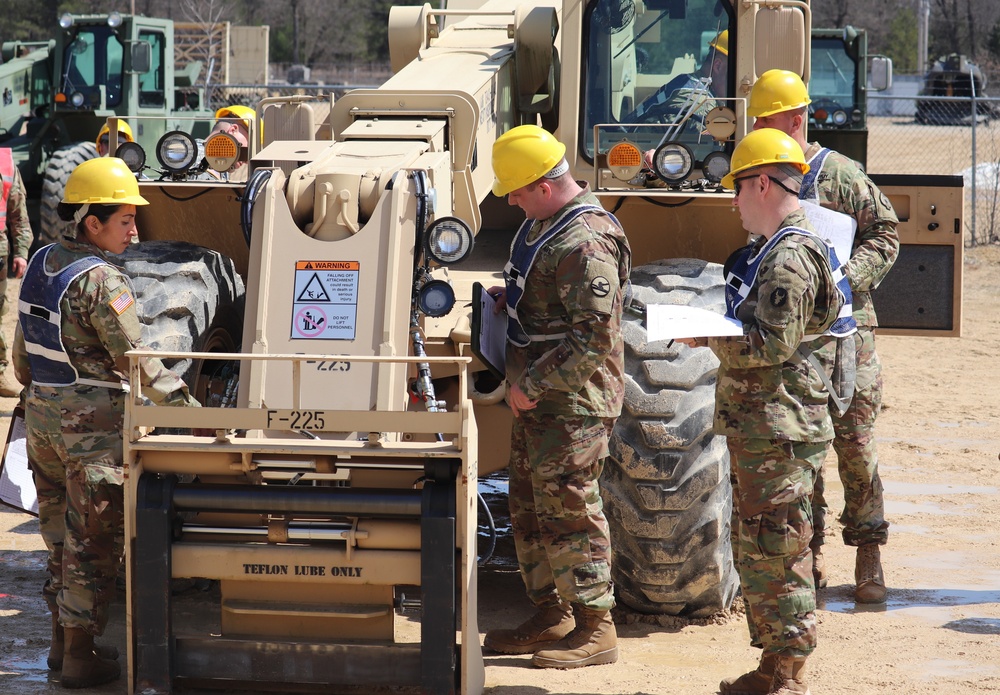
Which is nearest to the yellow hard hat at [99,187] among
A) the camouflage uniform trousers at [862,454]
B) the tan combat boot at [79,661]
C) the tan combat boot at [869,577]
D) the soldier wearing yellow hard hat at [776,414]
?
the tan combat boot at [79,661]

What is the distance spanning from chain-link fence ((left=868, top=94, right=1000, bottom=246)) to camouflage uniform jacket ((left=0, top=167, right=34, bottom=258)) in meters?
8.26

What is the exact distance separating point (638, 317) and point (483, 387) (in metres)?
0.74

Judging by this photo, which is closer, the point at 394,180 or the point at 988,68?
the point at 394,180

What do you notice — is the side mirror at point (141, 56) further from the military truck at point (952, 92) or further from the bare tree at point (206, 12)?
the military truck at point (952, 92)

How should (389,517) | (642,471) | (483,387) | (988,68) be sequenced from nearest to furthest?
(389,517), (642,471), (483,387), (988,68)

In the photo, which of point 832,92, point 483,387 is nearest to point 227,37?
point 832,92

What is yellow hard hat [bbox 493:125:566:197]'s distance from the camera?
500 centimetres

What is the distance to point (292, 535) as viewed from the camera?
4.54 meters

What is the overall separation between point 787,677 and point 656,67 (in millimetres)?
3325

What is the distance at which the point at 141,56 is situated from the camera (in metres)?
16.1

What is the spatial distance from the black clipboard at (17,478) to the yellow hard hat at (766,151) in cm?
319

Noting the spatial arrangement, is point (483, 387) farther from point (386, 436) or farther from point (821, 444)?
point (821, 444)

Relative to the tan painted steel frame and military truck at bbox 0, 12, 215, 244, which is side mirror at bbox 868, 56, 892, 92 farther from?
the tan painted steel frame

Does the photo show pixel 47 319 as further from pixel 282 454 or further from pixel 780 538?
pixel 780 538
